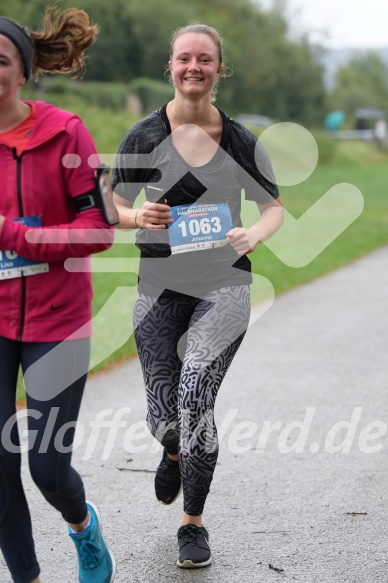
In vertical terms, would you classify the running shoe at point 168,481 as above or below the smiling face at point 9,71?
below

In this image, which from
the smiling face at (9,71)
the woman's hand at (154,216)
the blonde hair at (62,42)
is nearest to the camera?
the smiling face at (9,71)

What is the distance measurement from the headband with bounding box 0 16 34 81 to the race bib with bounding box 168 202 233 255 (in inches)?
37.7

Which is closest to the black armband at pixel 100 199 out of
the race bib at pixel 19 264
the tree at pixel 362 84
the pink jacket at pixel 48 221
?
the pink jacket at pixel 48 221

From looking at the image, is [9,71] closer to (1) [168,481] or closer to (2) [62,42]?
(2) [62,42]

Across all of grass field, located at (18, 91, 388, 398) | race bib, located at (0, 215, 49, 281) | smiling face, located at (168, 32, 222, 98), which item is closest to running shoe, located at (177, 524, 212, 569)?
race bib, located at (0, 215, 49, 281)

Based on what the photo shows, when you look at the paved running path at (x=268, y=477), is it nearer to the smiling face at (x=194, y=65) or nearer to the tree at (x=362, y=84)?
the smiling face at (x=194, y=65)

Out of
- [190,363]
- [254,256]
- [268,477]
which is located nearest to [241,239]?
[190,363]

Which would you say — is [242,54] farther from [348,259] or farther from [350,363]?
[350,363]

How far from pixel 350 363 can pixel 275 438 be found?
7.63 ft

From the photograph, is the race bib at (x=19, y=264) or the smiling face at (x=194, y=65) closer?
the race bib at (x=19, y=264)

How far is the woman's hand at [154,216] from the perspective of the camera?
4176mm

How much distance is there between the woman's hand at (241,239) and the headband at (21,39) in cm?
106

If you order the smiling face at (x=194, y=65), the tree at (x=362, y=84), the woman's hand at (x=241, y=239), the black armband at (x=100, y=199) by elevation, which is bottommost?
the tree at (x=362, y=84)

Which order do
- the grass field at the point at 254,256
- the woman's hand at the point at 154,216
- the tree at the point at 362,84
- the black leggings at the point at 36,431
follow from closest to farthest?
1. the black leggings at the point at 36,431
2. the woman's hand at the point at 154,216
3. the grass field at the point at 254,256
4. the tree at the point at 362,84
